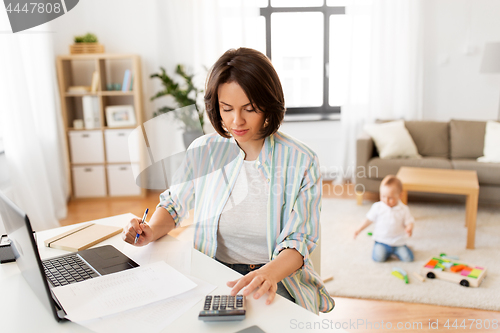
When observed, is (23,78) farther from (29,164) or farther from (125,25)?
(125,25)

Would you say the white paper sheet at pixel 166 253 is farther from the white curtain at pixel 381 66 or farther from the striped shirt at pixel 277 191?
the white curtain at pixel 381 66

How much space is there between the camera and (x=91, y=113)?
12.6 feet

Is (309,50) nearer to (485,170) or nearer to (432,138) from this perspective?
(432,138)

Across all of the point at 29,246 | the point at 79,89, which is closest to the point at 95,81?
the point at 79,89

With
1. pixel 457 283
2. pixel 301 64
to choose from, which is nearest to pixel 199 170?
pixel 457 283

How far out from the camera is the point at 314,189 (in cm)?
111

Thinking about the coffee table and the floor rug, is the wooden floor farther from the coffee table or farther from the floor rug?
the coffee table

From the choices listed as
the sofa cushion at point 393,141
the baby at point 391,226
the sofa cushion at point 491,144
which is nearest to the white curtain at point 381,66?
the sofa cushion at point 393,141

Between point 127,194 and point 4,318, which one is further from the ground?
point 4,318

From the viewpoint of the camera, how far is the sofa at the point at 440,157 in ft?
11.1

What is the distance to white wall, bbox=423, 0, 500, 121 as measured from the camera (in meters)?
4.15

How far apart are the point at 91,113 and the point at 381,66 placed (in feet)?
9.50

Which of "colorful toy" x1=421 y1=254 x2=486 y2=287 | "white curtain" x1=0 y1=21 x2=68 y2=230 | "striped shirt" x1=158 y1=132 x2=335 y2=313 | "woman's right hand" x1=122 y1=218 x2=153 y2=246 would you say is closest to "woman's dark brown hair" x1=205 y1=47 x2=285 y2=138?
"striped shirt" x1=158 y1=132 x2=335 y2=313

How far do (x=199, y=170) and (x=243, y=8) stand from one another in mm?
3371
